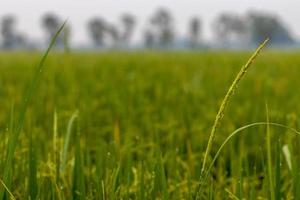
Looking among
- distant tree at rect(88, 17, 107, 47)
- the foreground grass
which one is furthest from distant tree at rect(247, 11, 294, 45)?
the foreground grass

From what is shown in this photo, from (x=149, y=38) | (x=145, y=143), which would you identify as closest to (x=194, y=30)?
(x=149, y=38)

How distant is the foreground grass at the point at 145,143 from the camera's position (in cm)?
152

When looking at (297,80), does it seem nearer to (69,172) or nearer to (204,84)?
(204,84)

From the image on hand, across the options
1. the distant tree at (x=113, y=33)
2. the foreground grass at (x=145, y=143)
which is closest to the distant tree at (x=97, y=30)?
the distant tree at (x=113, y=33)

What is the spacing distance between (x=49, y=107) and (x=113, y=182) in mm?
2992

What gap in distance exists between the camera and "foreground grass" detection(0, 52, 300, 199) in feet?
4.98

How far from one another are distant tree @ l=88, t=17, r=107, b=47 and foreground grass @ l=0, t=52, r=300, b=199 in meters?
122

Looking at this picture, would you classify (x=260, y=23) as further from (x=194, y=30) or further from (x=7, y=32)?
(x=7, y=32)

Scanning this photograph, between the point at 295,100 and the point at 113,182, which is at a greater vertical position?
the point at 113,182

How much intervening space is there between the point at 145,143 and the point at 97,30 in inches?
5011

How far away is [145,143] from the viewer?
119 inches

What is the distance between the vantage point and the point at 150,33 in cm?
13150

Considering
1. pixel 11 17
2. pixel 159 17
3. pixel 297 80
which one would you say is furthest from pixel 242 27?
pixel 297 80

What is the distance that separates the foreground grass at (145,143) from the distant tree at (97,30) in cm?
12204
